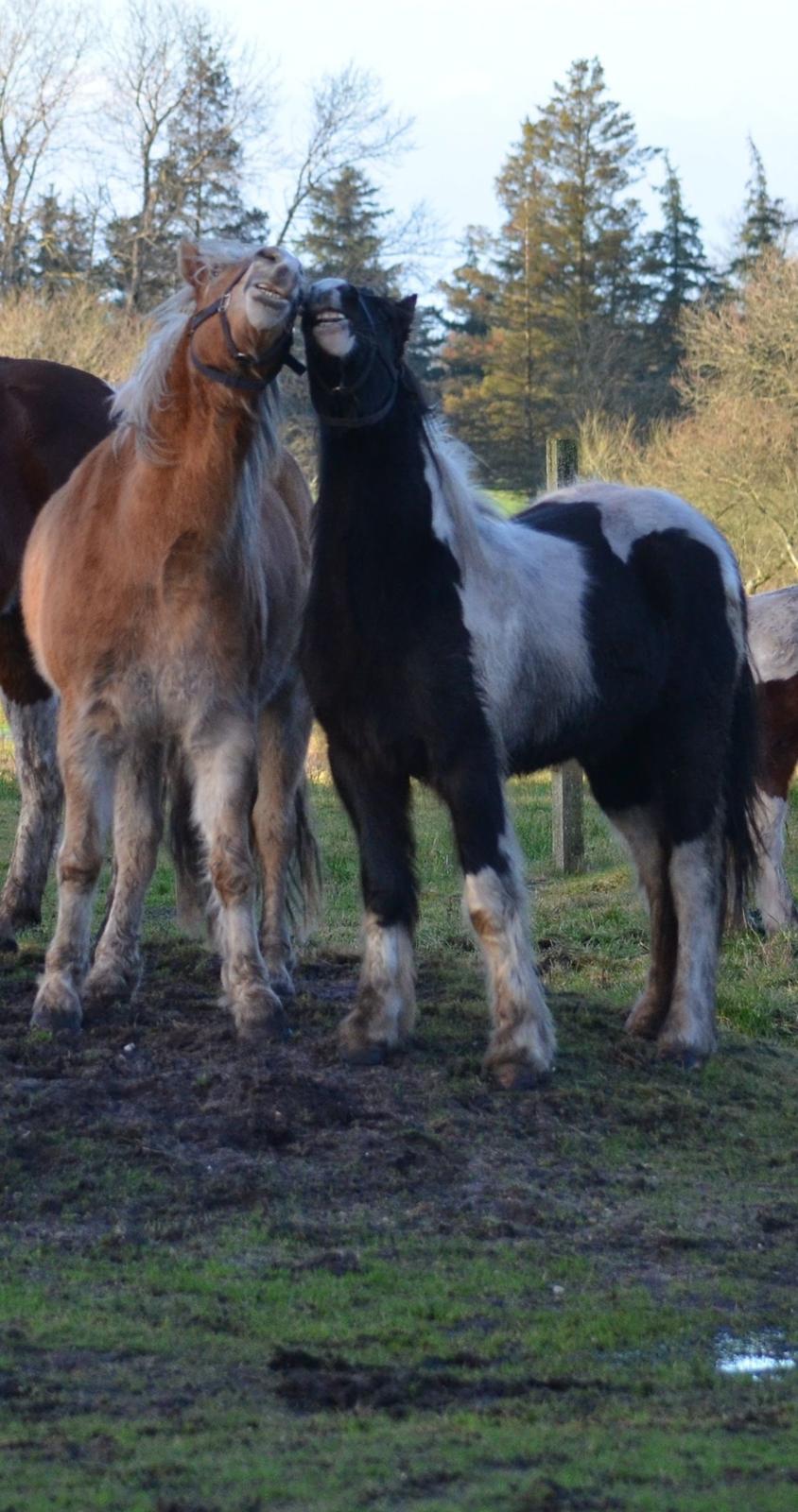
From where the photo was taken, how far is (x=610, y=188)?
1703 inches

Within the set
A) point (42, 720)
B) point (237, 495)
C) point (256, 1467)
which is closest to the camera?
point (256, 1467)

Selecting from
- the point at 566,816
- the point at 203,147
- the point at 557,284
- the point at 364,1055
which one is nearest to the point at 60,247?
the point at 203,147

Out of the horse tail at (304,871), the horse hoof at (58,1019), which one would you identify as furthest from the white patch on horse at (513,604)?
the horse hoof at (58,1019)

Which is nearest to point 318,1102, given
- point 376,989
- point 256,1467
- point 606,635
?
point 376,989

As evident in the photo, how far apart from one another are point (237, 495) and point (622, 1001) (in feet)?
9.40

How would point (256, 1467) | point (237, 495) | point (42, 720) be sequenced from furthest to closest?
1. point (42, 720)
2. point (237, 495)
3. point (256, 1467)

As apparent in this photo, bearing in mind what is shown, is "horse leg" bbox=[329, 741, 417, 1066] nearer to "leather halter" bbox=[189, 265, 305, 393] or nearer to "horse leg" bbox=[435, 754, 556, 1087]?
"horse leg" bbox=[435, 754, 556, 1087]

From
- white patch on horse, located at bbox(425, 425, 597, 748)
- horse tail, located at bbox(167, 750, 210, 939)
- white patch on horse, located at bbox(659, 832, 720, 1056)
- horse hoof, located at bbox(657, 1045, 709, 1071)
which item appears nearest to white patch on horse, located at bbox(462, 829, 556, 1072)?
white patch on horse, located at bbox(425, 425, 597, 748)

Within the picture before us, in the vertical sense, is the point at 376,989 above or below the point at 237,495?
below

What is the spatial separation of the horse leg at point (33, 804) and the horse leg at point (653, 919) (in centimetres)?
266

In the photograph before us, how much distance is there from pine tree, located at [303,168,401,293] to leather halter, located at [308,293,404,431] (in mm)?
26359

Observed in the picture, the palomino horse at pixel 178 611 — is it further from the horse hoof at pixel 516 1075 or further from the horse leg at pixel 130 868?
the horse hoof at pixel 516 1075

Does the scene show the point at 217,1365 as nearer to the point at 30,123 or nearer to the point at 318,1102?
the point at 318,1102

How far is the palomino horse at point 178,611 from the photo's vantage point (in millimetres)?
5453
